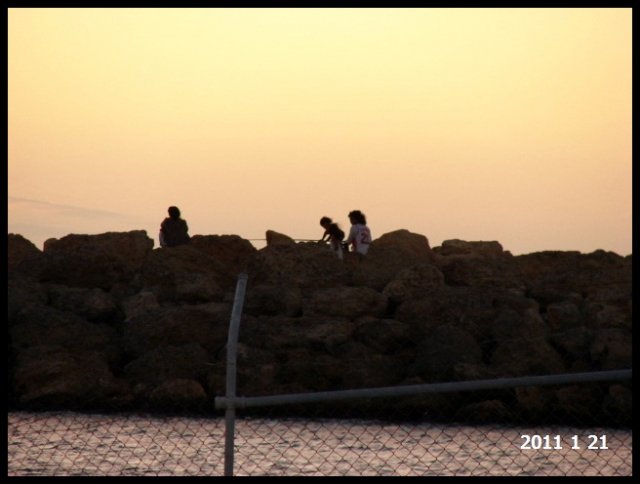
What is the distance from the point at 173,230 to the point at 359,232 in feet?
10.7

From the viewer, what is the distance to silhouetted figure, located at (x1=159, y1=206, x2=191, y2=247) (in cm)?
2270

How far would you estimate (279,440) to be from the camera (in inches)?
598

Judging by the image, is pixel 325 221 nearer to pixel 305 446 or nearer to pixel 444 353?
pixel 444 353

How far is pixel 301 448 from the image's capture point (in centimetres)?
1441

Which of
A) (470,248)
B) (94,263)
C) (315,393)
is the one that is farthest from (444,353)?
(315,393)

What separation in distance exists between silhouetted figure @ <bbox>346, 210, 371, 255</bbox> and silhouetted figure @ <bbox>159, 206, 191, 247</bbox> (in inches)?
115

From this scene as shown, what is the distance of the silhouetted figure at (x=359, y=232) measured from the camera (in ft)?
70.5

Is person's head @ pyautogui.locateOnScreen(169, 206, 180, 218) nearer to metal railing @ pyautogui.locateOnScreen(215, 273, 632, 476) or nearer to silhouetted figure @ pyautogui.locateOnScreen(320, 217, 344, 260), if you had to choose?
silhouetted figure @ pyautogui.locateOnScreen(320, 217, 344, 260)

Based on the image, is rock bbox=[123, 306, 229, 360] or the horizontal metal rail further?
rock bbox=[123, 306, 229, 360]

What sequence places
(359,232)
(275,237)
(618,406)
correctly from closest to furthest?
(618,406) → (359,232) → (275,237)

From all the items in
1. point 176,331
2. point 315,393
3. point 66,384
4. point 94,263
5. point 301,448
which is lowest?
point 301,448

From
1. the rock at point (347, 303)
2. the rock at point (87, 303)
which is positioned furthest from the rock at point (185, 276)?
the rock at point (347, 303)

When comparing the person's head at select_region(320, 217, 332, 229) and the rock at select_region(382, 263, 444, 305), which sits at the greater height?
the person's head at select_region(320, 217, 332, 229)

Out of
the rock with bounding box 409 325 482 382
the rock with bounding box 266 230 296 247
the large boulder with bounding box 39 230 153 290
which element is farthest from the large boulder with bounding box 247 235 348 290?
the rock with bounding box 266 230 296 247
